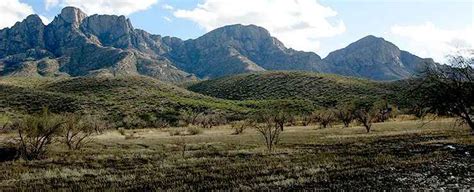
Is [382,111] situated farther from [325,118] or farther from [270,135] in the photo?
[270,135]

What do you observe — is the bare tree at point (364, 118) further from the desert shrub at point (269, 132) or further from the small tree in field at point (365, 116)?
the desert shrub at point (269, 132)

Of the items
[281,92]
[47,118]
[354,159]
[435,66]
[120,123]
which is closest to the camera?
[354,159]

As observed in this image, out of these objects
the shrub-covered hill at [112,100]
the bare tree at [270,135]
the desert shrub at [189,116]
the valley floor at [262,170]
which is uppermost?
the shrub-covered hill at [112,100]

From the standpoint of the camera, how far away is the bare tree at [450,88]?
145 feet

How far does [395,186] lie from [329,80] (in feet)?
496

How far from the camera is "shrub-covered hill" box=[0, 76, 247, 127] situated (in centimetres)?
11517

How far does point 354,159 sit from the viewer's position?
30.7 m

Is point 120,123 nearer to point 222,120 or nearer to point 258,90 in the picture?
point 222,120

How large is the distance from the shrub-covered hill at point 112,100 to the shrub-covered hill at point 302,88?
21682mm

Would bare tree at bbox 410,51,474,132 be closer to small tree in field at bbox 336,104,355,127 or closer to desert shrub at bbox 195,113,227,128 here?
small tree in field at bbox 336,104,355,127

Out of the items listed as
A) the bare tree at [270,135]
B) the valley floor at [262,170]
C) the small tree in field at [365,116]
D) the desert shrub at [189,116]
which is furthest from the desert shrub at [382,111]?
the valley floor at [262,170]

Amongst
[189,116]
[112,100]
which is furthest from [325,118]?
[112,100]

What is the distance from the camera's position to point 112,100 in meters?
132

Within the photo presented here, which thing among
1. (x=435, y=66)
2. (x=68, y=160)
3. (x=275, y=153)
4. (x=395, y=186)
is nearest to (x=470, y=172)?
(x=395, y=186)
